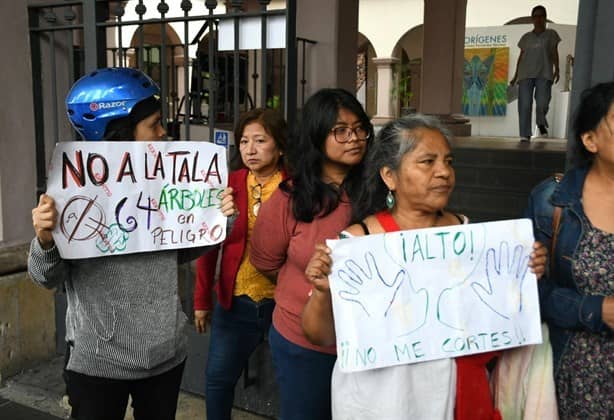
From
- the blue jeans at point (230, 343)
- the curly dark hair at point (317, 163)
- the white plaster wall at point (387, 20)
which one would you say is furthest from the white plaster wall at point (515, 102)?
the curly dark hair at point (317, 163)

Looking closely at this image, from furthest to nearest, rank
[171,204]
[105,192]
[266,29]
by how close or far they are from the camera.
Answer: [266,29]
[171,204]
[105,192]

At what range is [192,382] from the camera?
369 cm

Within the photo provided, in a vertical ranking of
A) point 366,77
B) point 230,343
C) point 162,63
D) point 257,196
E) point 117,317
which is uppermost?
point 366,77

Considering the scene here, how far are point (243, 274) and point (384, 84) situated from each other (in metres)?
15.1

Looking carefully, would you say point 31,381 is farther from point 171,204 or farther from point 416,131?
point 416,131

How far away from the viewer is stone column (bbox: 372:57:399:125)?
17.1 meters

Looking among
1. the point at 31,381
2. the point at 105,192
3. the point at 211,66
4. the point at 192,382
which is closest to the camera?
Result: the point at 105,192

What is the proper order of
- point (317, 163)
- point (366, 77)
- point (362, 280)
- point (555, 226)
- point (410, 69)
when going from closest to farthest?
point (362, 280) < point (555, 226) < point (317, 163) < point (410, 69) < point (366, 77)

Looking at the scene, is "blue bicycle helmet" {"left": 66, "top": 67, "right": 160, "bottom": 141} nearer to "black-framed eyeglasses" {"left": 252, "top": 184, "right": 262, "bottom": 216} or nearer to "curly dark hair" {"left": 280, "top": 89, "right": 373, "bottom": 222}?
"curly dark hair" {"left": 280, "top": 89, "right": 373, "bottom": 222}

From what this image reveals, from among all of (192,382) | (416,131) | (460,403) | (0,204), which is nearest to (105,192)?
(416,131)

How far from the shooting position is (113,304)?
1912 millimetres

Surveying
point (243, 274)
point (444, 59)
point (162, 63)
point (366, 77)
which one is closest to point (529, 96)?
point (444, 59)

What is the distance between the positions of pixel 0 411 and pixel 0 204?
2700 millimetres

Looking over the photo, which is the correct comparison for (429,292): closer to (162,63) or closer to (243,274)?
(243,274)
